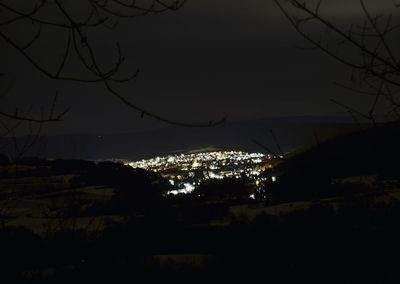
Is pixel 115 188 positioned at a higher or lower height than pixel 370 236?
higher

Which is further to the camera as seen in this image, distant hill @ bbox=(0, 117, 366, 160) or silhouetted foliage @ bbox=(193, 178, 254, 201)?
silhouetted foliage @ bbox=(193, 178, 254, 201)

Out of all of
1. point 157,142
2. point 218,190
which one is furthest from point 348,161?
point 157,142

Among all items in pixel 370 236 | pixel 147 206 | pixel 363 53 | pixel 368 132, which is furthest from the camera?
pixel 147 206

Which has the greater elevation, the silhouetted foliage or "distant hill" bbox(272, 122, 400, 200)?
the silhouetted foliage

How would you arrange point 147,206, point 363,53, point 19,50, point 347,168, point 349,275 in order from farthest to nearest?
point 147,206 < point 349,275 < point 347,168 < point 363,53 < point 19,50

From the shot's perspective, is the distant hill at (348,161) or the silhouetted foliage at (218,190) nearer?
the distant hill at (348,161)

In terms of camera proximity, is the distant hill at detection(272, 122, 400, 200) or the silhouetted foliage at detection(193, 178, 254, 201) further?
the silhouetted foliage at detection(193, 178, 254, 201)

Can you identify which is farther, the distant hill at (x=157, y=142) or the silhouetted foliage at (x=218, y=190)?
the silhouetted foliage at (x=218, y=190)

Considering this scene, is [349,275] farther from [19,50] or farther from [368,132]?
[19,50]

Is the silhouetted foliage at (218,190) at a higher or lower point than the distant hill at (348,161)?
higher

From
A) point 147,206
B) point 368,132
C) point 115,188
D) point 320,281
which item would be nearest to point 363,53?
point 368,132

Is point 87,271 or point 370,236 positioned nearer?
point 87,271
